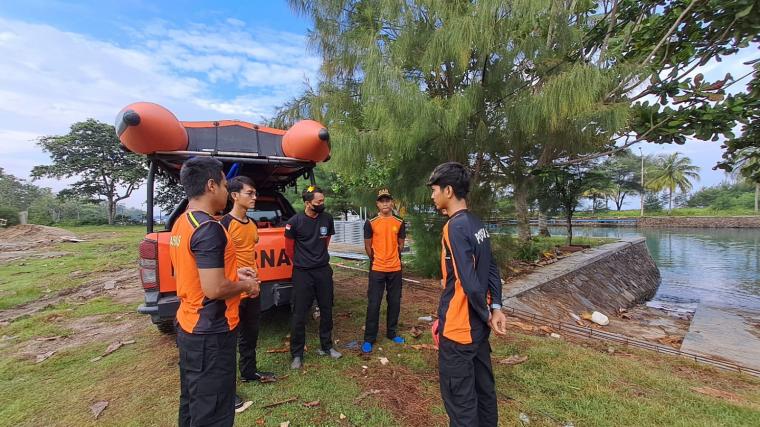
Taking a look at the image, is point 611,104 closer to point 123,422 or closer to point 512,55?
point 512,55

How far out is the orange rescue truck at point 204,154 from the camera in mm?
2934

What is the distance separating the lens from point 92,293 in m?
6.41

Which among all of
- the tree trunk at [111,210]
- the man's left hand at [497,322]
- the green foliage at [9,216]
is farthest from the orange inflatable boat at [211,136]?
the tree trunk at [111,210]

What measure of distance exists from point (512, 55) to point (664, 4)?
105 inches

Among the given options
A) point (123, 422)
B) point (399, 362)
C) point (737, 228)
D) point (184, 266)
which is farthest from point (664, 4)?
point (737, 228)

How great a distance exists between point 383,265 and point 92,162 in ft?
108

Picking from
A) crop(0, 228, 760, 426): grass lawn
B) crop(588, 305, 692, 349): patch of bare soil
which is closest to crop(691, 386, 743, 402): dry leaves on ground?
crop(0, 228, 760, 426): grass lawn

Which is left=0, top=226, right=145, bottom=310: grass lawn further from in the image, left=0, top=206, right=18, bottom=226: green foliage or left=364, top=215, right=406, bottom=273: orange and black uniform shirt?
left=0, top=206, right=18, bottom=226: green foliage

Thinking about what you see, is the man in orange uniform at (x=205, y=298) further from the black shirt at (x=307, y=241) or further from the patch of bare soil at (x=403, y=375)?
the black shirt at (x=307, y=241)

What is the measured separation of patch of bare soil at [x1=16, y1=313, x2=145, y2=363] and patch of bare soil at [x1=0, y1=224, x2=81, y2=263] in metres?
9.52

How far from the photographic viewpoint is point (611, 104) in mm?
4449

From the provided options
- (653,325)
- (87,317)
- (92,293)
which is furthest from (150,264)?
(653,325)

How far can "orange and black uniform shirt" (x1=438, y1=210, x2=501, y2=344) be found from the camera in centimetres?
176

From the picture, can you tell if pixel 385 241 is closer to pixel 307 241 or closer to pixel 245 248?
pixel 307 241
